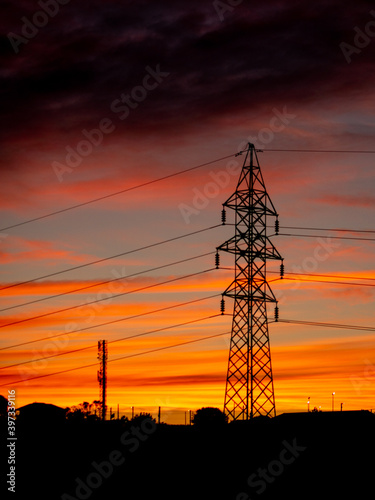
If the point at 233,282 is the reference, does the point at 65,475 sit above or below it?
below

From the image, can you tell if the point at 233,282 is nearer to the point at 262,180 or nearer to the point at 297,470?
the point at 262,180

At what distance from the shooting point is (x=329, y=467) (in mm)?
63531

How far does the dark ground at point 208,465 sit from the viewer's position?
191ft

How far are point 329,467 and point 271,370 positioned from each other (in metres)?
11.3

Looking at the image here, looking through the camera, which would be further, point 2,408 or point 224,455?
point 2,408

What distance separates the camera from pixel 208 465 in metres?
65.7

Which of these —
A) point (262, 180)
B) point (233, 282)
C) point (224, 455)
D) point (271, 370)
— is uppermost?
point (262, 180)

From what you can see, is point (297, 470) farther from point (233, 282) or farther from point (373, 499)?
point (233, 282)

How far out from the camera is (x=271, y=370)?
237 ft

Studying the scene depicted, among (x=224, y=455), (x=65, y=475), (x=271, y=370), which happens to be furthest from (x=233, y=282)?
(x=65, y=475)

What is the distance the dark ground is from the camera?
58.2m

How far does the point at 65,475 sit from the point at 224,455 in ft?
43.1

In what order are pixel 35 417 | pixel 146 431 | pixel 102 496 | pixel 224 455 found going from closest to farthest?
pixel 102 496 → pixel 224 455 → pixel 146 431 → pixel 35 417

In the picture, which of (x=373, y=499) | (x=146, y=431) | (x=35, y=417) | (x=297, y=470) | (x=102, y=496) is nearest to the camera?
(x=373, y=499)
